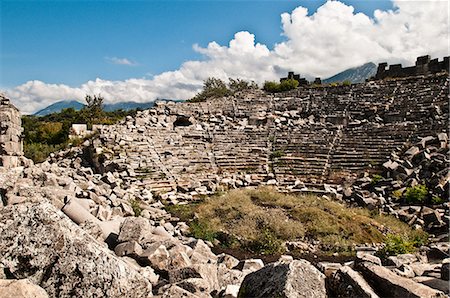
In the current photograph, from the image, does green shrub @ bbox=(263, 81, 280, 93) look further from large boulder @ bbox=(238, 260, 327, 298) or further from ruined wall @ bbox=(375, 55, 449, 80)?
large boulder @ bbox=(238, 260, 327, 298)

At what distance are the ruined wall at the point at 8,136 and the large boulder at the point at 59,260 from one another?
1013cm

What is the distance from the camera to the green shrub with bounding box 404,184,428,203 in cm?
1409

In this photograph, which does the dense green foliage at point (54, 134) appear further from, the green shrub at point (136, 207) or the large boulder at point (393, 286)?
the large boulder at point (393, 286)

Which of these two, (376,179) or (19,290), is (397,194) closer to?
(376,179)

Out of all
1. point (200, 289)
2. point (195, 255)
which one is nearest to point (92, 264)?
point (200, 289)

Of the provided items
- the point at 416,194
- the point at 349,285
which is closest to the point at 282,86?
the point at 416,194

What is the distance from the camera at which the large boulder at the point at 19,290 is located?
3063mm

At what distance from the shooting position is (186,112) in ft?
90.8

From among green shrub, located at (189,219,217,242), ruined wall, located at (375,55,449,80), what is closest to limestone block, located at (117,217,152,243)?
green shrub, located at (189,219,217,242)

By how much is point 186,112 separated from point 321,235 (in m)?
18.2

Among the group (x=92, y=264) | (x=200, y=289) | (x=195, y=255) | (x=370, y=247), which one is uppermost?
(x=92, y=264)

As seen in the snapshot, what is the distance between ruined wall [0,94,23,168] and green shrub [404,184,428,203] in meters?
14.6

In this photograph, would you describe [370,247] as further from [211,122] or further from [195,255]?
[211,122]

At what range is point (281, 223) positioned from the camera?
464 inches
